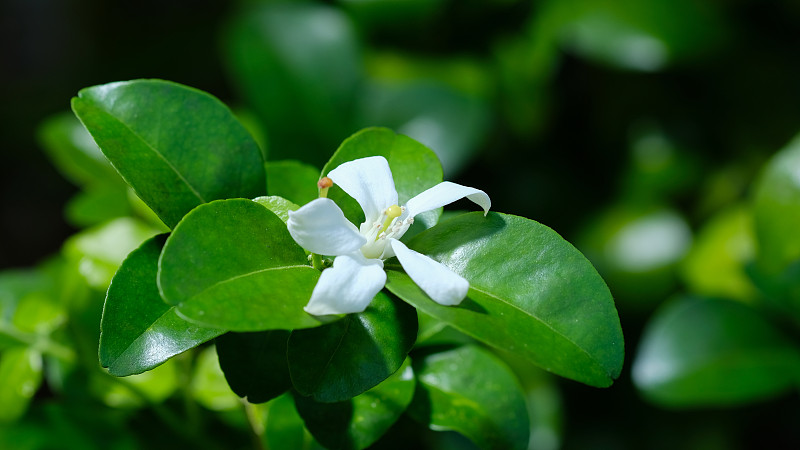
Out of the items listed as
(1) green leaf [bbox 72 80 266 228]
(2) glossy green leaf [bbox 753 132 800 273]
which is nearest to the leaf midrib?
(1) green leaf [bbox 72 80 266 228]

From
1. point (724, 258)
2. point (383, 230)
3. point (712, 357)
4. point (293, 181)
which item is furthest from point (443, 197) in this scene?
point (724, 258)

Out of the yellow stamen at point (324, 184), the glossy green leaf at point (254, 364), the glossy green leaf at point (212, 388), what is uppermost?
the yellow stamen at point (324, 184)

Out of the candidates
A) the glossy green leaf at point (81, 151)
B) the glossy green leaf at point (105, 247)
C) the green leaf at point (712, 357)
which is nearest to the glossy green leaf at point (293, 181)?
the glossy green leaf at point (105, 247)

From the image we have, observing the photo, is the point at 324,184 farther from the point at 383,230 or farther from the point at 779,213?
the point at 779,213

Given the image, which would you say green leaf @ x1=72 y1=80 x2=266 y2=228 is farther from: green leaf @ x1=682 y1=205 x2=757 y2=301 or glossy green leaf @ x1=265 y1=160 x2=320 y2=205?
green leaf @ x1=682 y1=205 x2=757 y2=301

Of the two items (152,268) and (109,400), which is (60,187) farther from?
(152,268)

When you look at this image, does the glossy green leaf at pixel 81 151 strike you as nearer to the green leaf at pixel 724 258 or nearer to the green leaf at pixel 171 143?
the green leaf at pixel 171 143

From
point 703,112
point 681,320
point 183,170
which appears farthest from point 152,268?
point 703,112

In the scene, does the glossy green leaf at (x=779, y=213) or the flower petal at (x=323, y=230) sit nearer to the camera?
the flower petal at (x=323, y=230)
